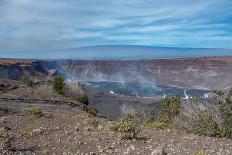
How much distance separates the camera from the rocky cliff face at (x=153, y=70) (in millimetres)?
140250

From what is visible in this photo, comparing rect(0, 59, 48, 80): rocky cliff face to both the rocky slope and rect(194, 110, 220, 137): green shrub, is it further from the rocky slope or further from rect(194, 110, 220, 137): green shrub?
the rocky slope

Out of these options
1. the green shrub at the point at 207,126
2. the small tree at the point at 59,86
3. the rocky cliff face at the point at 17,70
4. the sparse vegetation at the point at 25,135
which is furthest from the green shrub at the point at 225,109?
the rocky cliff face at the point at 17,70

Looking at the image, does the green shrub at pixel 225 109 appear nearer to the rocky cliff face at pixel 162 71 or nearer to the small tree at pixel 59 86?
the small tree at pixel 59 86

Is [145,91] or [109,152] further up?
[109,152]

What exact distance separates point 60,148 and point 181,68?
141471 mm

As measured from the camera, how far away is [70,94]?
189 ft

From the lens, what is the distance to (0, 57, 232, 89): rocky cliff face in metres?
140

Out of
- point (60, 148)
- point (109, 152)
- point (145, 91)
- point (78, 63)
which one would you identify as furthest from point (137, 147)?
point (78, 63)

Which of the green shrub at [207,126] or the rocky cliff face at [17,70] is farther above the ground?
the green shrub at [207,126]

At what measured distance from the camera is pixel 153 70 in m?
156

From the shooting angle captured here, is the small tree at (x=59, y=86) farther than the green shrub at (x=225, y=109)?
Yes

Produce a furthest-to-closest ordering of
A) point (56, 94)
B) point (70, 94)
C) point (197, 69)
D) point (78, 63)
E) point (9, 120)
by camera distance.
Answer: point (78, 63)
point (197, 69)
point (70, 94)
point (56, 94)
point (9, 120)

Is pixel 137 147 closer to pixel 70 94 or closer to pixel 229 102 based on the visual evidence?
pixel 229 102

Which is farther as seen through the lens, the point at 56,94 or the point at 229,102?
the point at 56,94
